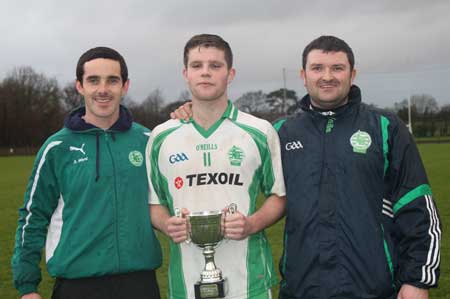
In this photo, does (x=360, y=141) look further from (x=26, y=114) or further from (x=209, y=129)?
(x=26, y=114)

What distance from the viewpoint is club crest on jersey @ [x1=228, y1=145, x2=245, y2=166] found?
10.5ft

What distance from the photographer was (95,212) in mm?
3178

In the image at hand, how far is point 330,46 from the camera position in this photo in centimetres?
318

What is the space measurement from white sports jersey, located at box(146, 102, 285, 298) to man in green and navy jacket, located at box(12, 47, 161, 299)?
154mm

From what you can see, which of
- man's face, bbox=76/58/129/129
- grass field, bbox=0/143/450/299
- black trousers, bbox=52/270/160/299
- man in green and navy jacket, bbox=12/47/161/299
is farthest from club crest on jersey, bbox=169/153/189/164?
grass field, bbox=0/143/450/299

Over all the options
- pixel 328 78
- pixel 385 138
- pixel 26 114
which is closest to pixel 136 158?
pixel 328 78

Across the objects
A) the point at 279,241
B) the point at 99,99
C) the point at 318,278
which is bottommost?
the point at 279,241

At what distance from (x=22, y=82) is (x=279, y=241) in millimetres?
59232

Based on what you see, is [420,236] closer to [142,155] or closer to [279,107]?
[142,155]

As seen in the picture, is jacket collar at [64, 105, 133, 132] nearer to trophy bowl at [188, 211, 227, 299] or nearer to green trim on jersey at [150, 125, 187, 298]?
green trim on jersey at [150, 125, 187, 298]

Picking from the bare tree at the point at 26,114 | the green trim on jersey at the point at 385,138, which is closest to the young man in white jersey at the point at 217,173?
the green trim on jersey at the point at 385,138

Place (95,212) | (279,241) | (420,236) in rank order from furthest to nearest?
(279,241) → (95,212) → (420,236)

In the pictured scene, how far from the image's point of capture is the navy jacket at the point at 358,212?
2.97 metres

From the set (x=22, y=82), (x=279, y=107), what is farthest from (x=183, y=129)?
(x=22, y=82)
